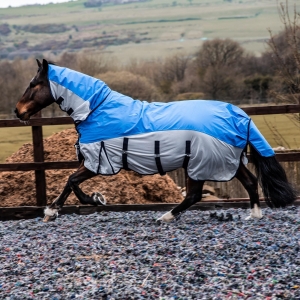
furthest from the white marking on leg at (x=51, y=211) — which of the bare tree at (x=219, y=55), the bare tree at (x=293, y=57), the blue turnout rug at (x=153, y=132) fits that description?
the bare tree at (x=219, y=55)

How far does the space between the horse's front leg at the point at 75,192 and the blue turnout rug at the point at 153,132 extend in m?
0.16

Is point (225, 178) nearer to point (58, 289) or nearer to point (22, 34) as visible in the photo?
point (58, 289)

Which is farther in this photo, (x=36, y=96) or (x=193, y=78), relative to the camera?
(x=193, y=78)

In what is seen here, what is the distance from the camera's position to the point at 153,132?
673 cm

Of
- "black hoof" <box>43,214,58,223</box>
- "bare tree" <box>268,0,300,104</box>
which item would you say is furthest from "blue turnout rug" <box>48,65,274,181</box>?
"bare tree" <box>268,0,300,104</box>

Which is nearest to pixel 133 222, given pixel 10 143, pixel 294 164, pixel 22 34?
pixel 294 164

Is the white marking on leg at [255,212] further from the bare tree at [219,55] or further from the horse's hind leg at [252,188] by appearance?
the bare tree at [219,55]

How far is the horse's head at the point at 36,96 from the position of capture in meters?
7.14

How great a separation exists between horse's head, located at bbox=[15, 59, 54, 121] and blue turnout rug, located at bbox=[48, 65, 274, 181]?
13 cm

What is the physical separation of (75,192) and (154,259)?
2234 millimetres

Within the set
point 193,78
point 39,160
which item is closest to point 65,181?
point 39,160

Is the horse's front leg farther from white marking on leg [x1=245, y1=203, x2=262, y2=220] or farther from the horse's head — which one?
white marking on leg [x1=245, y1=203, x2=262, y2=220]

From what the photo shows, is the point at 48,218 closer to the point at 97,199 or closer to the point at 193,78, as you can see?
the point at 97,199

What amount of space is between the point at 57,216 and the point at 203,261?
2784 mm
